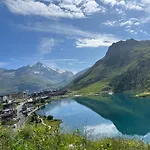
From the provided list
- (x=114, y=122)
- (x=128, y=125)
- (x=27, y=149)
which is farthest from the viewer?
(x=114, y=122)

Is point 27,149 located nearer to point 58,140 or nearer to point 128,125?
point 58,140

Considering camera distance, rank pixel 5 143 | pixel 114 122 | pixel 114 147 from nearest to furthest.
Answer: pixel 5 143 → pixel 114 147 → pixel 114 122

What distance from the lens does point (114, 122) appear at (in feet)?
493

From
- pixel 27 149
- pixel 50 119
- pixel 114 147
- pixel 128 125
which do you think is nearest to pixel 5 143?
pixel 27 149

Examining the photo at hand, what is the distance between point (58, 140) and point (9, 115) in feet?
526

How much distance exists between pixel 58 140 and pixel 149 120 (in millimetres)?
134475

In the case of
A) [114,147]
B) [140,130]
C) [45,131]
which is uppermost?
[45,131]

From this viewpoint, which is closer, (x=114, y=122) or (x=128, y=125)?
(x=128, y=125)

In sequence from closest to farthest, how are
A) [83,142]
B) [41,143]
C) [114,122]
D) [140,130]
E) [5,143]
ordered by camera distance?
[41,143] < [5,143] < [83,142] < [140,130] < [114,122]

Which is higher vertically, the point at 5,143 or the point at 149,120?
the point at 5,143

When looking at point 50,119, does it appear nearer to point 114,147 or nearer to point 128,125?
point 128,125

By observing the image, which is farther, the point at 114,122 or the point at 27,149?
the point at 114,122

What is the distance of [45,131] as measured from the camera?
15938 mm

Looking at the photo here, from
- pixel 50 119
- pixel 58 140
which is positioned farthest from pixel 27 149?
pixel 50 119
